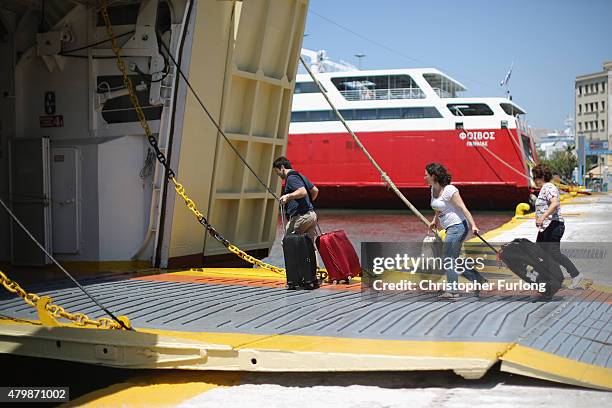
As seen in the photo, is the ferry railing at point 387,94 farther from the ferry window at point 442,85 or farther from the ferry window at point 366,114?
the ferry window at point 442,85

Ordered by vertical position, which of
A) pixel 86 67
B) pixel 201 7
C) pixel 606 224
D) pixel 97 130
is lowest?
pixel 606 224

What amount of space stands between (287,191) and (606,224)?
1345cm

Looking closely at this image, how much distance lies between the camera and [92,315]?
639 cm

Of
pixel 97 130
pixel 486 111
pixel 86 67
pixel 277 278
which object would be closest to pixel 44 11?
pixel 86 67

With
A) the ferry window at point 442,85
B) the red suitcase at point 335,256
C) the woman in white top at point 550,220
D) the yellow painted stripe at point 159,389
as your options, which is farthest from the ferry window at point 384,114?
the yellow painted stripe at point 159,389

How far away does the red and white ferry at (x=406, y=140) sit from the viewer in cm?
3388

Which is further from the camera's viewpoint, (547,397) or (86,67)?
(86,67)

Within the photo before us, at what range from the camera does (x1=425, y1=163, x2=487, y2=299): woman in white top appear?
23.2 feet

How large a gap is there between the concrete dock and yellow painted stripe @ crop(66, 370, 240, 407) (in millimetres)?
113

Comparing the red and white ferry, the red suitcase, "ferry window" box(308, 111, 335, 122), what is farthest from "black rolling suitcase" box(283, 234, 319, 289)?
"ferry window" box(308, 111, 335, 122)

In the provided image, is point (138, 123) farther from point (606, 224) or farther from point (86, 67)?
point (606, 224)

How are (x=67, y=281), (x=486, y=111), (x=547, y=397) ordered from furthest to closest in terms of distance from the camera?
(x=486, y=111)
(x=67, y=281)
(x=547, y=397)

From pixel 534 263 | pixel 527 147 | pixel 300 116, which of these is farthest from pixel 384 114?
pixel 534 263

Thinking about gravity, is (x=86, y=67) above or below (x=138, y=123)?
above
